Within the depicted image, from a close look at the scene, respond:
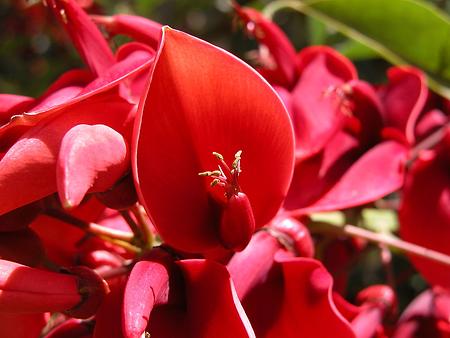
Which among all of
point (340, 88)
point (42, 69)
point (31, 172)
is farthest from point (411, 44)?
point (42, 69)

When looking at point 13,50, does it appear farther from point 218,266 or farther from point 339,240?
point 218,266

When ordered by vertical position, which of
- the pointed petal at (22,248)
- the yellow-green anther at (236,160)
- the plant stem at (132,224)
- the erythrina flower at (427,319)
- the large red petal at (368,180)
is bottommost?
the erythrina flower at (427,319)

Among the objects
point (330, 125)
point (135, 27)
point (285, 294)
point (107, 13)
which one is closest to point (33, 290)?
point (285, 294)

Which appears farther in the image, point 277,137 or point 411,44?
point 411,44

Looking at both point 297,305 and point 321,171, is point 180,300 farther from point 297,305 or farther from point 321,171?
point 321,171

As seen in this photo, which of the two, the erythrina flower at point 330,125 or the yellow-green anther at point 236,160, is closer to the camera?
the yellow-green anther at point 236,160

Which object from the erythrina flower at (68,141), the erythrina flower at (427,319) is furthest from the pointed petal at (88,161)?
the erythrina flower at (427,319)

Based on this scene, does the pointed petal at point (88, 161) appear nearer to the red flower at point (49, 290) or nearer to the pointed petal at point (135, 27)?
the red flower at point (49, 290)
